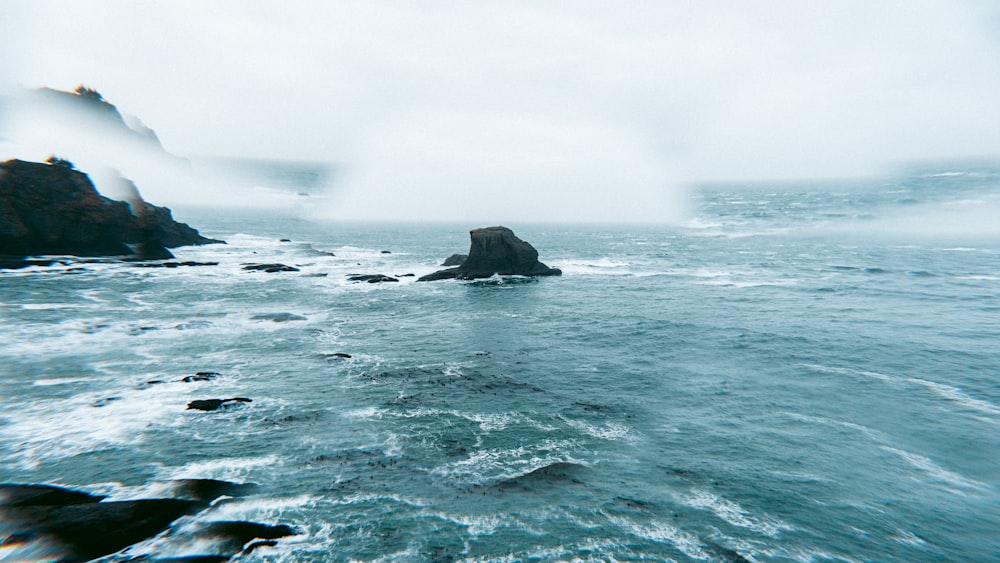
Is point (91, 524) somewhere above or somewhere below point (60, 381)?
below

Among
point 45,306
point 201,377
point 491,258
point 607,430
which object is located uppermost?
point 491,258

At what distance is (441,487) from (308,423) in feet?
33.5

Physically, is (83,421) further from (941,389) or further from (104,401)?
(941,389)

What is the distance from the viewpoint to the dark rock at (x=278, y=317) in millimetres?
50344

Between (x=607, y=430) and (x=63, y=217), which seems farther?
(x=63, y=217)

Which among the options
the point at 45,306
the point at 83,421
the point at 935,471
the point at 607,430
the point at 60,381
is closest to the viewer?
the point at 935,471

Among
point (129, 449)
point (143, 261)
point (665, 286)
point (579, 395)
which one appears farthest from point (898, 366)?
point (143, 261)

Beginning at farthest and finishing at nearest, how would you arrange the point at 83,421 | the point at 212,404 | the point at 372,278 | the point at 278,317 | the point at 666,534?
the point at 372,278
the point at 278,317
the point at 212,404
the point at 83,421
the point at 666,534

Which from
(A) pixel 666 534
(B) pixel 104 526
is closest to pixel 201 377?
(B) pixel 104 526

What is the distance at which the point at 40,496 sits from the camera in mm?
20047

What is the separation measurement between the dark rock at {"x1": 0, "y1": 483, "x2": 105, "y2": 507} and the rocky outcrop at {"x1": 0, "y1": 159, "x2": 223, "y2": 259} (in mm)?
60194

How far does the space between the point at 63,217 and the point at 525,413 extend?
71652 millimetres

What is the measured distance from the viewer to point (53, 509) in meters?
19.2

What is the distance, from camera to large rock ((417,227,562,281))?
76125mm
